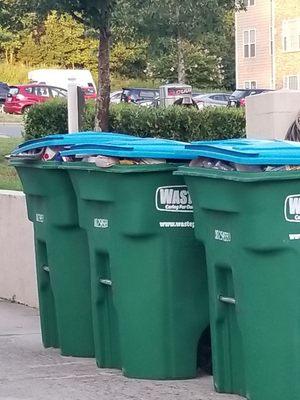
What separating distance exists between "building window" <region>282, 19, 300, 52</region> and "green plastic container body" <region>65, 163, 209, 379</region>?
49.4 meters

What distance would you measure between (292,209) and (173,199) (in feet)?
3.50

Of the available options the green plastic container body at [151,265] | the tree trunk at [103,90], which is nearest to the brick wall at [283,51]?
the tree trunk at [103,90]

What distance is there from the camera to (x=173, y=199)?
594 cm

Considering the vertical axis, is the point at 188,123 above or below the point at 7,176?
above

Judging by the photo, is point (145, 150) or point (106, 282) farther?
point (106, 282)

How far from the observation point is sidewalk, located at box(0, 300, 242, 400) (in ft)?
19.6

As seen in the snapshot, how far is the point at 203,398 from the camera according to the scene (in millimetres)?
5828

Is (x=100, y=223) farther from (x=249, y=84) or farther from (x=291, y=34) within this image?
(x=249, y=84)

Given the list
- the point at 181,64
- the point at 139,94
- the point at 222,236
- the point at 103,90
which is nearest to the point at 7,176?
the point at 103,90

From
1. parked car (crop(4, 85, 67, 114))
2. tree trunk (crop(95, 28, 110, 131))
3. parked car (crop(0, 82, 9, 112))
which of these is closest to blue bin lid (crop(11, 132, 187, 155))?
tree trunk (crop(95, 28, 110, 131))

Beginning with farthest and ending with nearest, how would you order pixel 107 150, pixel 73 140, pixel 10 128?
pixel 10 128 → pixel 73 140 → pixel 107 150

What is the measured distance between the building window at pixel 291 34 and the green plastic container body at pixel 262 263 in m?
50.0

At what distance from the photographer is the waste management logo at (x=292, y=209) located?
5.04m

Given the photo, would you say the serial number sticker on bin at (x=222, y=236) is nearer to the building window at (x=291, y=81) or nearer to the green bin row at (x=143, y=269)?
the green bin row at (x=143, y=269)
